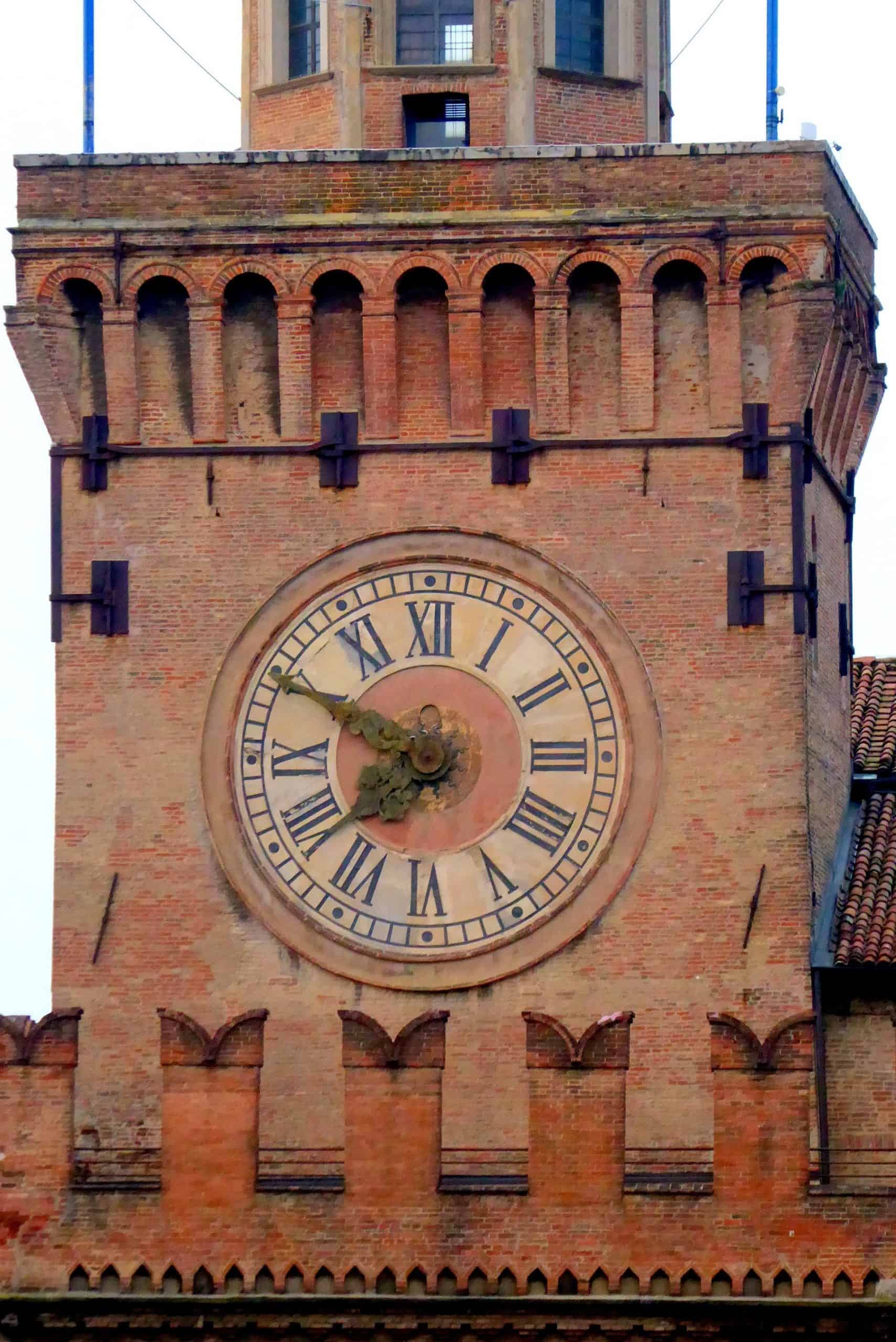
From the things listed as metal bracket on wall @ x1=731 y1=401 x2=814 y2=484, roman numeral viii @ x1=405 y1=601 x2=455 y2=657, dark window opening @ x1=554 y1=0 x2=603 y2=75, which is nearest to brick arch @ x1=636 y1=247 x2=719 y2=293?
metal bracket on wall @ x1=731 y1=401 x2=814 y2=484

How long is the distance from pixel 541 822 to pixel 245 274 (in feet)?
16.4

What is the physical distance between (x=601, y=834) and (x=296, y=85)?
6.77 m

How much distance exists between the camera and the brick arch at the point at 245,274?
40.4 meters

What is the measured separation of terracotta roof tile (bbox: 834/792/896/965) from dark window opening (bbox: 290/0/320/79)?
766 centimetres

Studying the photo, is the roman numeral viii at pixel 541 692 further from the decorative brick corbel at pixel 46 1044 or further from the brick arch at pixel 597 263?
the decorative brick corbel at pixel 46 1044

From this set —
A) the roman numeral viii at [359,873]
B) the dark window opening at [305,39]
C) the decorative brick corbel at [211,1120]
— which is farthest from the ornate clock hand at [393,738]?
the dark window opening at [305,39]

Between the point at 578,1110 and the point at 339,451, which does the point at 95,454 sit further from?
the point at 578,1110

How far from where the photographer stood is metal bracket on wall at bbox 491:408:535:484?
40.2 metres

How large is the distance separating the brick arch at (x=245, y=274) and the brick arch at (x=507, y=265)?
4.91 ft

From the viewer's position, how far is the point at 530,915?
130 feet

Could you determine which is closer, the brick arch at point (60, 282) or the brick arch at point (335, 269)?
the brick arch at point (335, 269)

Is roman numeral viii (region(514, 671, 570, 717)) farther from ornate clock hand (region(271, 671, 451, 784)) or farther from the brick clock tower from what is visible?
ornate clock hand (region(271, 671, 451, 784))

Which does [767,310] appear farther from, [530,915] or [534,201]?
[530,915]

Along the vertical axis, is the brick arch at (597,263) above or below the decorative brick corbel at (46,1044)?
above
